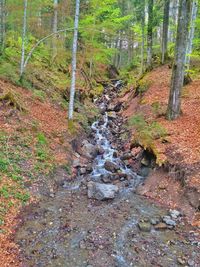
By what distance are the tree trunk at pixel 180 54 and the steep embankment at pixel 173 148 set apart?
104 cm

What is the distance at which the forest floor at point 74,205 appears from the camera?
7.50 metres

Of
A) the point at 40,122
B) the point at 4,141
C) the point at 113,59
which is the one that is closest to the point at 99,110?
the point at 40,122

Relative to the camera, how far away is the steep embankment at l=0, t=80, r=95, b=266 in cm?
882

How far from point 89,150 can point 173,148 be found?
→ 4.53 meters

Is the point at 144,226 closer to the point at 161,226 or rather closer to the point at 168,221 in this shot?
the point at 161,226

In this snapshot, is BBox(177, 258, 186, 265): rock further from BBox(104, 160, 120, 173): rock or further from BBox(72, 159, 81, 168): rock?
BBox(72, 159, 81, 168): rock

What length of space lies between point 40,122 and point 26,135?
203 cm

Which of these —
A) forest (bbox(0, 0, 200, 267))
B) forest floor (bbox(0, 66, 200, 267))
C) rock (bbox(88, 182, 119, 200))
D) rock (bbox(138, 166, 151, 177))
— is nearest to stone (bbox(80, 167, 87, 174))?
forest (bbox(0, 0, 200, 267))

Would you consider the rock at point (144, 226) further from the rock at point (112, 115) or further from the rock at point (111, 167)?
the rock at point (112, 115)

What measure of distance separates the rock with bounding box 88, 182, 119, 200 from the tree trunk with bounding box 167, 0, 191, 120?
5.49 meters

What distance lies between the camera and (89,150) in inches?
578

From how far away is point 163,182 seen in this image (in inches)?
429

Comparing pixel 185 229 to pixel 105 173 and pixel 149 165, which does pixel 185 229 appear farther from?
pixel 105 173

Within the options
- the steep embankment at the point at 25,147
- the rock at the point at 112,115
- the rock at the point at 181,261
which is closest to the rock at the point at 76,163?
the steep embankment at the point at 25,147
